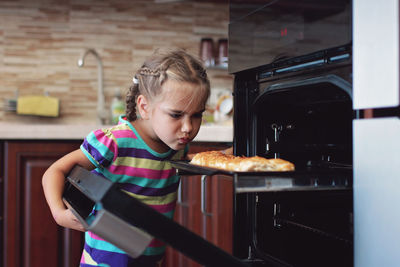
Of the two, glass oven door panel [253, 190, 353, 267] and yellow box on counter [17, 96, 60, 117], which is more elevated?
yellow box on counter [17, 96, 60, 117]

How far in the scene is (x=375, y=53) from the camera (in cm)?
69

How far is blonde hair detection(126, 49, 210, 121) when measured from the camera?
1.06 meters

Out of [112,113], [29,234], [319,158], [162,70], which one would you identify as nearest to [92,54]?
[112,113]

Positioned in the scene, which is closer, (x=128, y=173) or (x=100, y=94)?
(x=128, y=173)

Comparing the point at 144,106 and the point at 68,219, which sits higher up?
the point at 144,106

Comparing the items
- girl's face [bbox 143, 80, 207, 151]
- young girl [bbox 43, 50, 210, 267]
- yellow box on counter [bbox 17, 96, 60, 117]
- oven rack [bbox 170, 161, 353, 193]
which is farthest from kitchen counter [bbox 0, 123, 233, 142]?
oven rack [bbox 170, 161, 353, 193]

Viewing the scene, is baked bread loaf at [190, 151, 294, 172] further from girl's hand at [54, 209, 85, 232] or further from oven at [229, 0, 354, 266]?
girl's hand at [54, 209, 85, 232]

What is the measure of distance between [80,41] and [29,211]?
1.12m

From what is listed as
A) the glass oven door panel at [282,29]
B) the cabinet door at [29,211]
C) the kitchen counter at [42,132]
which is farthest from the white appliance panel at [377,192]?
the cabinet door at [29,211]

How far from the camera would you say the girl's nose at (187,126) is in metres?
1.02

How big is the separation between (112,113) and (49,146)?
63 cm

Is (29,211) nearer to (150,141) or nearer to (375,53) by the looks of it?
(150,141)

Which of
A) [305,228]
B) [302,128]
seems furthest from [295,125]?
[305,228]

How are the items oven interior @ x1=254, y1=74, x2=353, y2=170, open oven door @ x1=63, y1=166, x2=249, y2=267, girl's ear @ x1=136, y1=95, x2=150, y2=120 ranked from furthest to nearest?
girl's ear @ x1=136, y1=95, x2=150, y2=120 → oven interior @ x1=254, y1=74, x2=353, y2=170 → open oven door @ x1=63, y1=166, x2=249, y2=267
